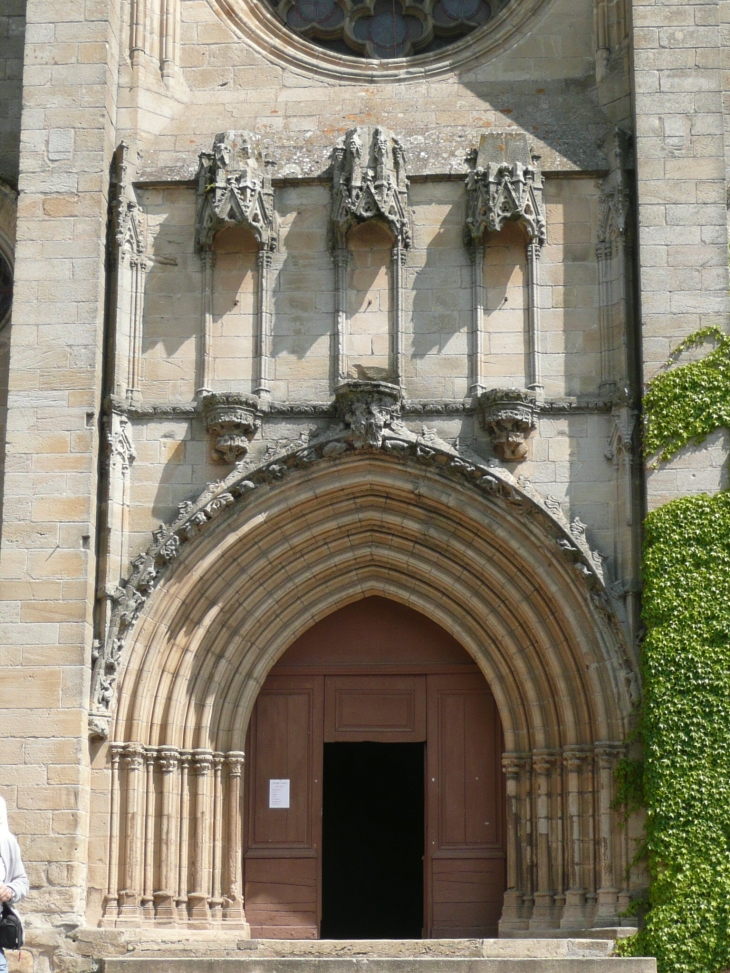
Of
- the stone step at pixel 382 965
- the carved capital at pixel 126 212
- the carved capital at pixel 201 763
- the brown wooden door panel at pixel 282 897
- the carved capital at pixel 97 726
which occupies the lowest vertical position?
the stone step at pixel 382 965

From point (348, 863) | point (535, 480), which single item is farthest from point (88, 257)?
point (348, 863)

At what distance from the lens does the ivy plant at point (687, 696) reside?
505 inches

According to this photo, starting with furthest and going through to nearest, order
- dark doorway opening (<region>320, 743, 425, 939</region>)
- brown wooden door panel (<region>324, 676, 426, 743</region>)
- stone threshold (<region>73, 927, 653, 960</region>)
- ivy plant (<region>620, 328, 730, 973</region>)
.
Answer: dark doorway opening (<region>320, 743, 425, 939</region>)
brown wooden door panel (<region>324, 676, 426, 743</region>)
ivy plant (<region>620, 328, 730, 973</region>)
stone threshold (<region>73, 927, 653, 960</region>)

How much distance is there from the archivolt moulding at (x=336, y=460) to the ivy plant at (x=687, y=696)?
0.57 meters

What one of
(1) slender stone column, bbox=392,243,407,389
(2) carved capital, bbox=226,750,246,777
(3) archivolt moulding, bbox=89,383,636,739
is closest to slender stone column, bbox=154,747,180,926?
(2) carved capital, bbox=226,750,246,777

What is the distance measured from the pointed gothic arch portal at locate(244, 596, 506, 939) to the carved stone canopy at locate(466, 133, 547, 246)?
3.50 m

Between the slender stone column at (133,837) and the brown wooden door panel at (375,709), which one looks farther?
the brown wooden door panel at (375,709)

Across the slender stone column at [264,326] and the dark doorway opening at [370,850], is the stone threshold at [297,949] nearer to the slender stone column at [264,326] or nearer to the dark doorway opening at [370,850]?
the slender stone column at [264,326]

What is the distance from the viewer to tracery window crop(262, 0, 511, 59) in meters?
15.9

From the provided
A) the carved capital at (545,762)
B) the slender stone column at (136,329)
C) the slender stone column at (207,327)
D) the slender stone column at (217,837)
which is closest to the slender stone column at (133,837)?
the slender stone column at (217,837)

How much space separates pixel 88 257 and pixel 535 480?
14.1 ft

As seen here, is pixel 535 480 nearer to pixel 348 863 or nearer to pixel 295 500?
pixel 295 500

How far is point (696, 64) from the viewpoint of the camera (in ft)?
47.7

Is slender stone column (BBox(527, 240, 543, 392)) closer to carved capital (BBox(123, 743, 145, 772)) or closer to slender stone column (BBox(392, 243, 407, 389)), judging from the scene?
slender stone column (BBox(392, 243, 407, 389))
